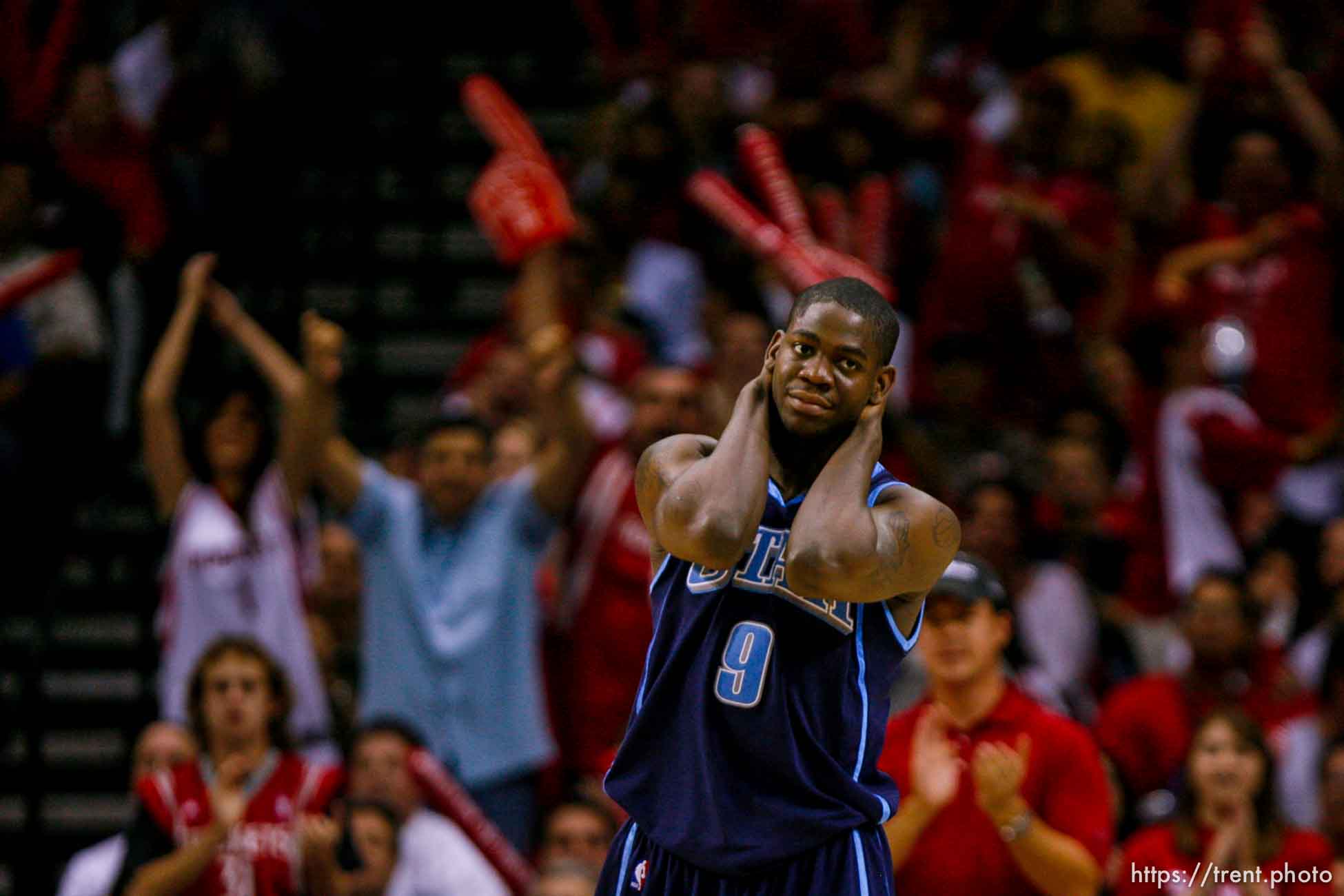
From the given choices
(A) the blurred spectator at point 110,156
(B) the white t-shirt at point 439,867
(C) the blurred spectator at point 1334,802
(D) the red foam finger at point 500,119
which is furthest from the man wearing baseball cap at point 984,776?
(A) the blurred spectator at point 110,156

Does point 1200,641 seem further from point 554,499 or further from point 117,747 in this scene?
point 117,747

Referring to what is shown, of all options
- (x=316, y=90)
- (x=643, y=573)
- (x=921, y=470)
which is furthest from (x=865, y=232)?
(x=316, y=90)

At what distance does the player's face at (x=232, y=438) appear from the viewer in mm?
7750

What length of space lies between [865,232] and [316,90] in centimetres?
442

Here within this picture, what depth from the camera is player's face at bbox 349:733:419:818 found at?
273 inches

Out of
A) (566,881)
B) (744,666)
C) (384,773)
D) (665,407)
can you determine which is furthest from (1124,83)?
(744,666)

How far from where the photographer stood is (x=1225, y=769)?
6.19 m

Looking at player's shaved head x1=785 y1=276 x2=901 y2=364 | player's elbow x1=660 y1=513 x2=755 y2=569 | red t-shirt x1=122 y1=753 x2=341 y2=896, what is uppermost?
player's shaved head x1=785 y1=276 x2=901 y2=364

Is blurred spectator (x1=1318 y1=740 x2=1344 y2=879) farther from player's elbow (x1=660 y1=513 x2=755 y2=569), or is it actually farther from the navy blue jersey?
player's elbow (x1=660 y1=513 x2=755 y2=569)

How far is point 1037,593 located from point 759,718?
4670mm

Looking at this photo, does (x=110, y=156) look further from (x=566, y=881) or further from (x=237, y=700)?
(x=566, y=881)

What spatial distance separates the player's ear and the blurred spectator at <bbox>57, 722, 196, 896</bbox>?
3343 millimetres

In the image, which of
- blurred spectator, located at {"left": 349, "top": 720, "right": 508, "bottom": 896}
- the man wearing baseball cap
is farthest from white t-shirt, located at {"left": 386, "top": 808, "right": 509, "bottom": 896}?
the man wearing baseball cap

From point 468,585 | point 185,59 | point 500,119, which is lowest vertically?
point 468,585
